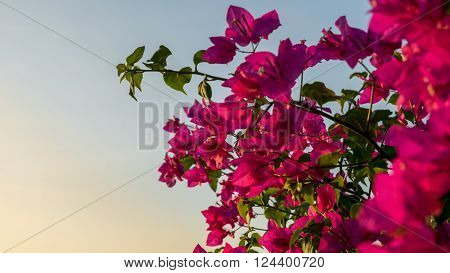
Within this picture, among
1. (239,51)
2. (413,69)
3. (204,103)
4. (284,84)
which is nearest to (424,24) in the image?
(413,69)

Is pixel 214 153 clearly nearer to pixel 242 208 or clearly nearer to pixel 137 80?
pixel 242 208

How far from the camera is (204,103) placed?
5.80 ft

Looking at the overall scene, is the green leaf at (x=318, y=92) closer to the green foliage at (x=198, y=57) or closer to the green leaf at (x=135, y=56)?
the green foliage at (x=198, y=57)

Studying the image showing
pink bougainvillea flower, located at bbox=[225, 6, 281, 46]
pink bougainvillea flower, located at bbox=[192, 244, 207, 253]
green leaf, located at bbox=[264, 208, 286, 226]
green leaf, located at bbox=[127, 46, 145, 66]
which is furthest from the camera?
pink bougainvillea flower, located at bbox=[192, 244, 207, 253]

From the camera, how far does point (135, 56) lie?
6.08 feet

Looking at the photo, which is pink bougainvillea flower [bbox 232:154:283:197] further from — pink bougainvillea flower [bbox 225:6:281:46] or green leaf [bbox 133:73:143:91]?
green leaf [bbox 133:73:143:91]

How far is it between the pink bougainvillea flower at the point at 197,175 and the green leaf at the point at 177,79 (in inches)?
16.4

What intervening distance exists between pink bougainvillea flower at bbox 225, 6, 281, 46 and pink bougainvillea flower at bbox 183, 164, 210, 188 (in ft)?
2.22

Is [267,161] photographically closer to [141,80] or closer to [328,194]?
[328,194]

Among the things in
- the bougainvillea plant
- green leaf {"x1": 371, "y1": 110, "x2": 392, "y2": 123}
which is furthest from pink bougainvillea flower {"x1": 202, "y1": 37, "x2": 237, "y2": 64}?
green leaf {"x1": 371, "y1": 110, "x2": 392, "y2": 123}

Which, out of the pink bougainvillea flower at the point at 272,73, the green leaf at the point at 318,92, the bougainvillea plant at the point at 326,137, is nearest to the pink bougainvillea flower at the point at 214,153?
the bougainvillea plant at the point at 326,137

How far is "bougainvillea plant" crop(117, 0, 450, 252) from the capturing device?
0.64 metres

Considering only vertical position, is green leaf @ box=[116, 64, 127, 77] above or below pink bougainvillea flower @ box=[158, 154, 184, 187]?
above
